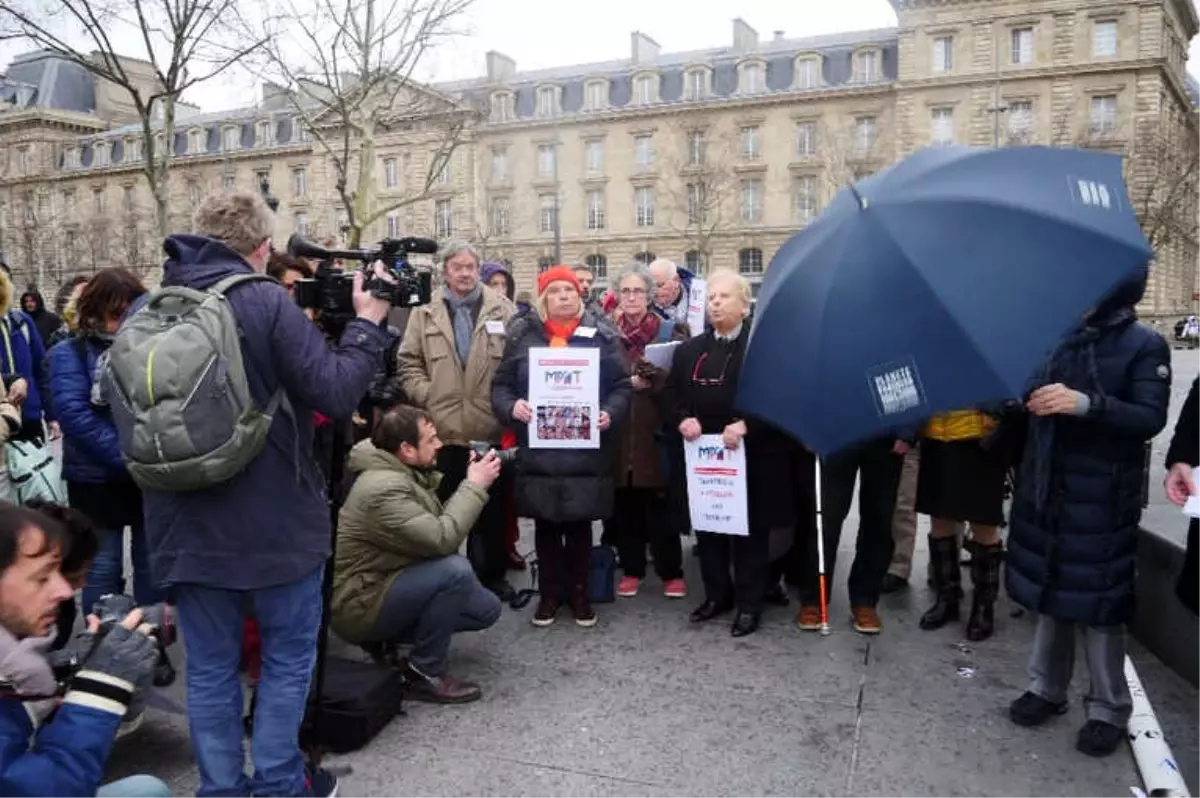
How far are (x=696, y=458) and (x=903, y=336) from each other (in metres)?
2.10

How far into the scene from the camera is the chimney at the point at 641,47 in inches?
2381

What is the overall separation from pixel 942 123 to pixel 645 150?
16.7 m

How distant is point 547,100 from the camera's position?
60.0 meters

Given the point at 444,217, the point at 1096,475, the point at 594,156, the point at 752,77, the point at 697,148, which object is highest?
the point at 752,77

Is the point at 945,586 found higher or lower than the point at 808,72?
lower

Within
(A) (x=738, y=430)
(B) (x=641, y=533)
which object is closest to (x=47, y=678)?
(A) (x=738, y=430)

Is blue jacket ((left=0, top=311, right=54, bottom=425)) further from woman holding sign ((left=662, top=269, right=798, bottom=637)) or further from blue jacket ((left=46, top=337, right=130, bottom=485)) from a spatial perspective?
woman holding sign ((left=662, top=269, right=798, bottom=637))

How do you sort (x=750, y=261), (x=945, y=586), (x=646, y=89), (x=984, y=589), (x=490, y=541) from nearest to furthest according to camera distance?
(x=984, y=589) → (x=945, y=586) → (x=490, y=541) → (x=750, y=261) → (x=646, y=89)

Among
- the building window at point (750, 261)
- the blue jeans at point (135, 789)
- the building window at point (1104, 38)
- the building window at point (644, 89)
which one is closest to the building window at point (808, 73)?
the building window at point (644, 89)

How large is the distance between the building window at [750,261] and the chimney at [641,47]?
558 inches

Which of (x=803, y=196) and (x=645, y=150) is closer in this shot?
(x=803, y=196)

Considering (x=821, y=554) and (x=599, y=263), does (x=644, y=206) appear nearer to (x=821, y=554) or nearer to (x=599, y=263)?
(x=599, y=263)

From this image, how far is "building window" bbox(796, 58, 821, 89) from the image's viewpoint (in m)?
55.0

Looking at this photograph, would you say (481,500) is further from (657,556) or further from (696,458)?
(657,556)
